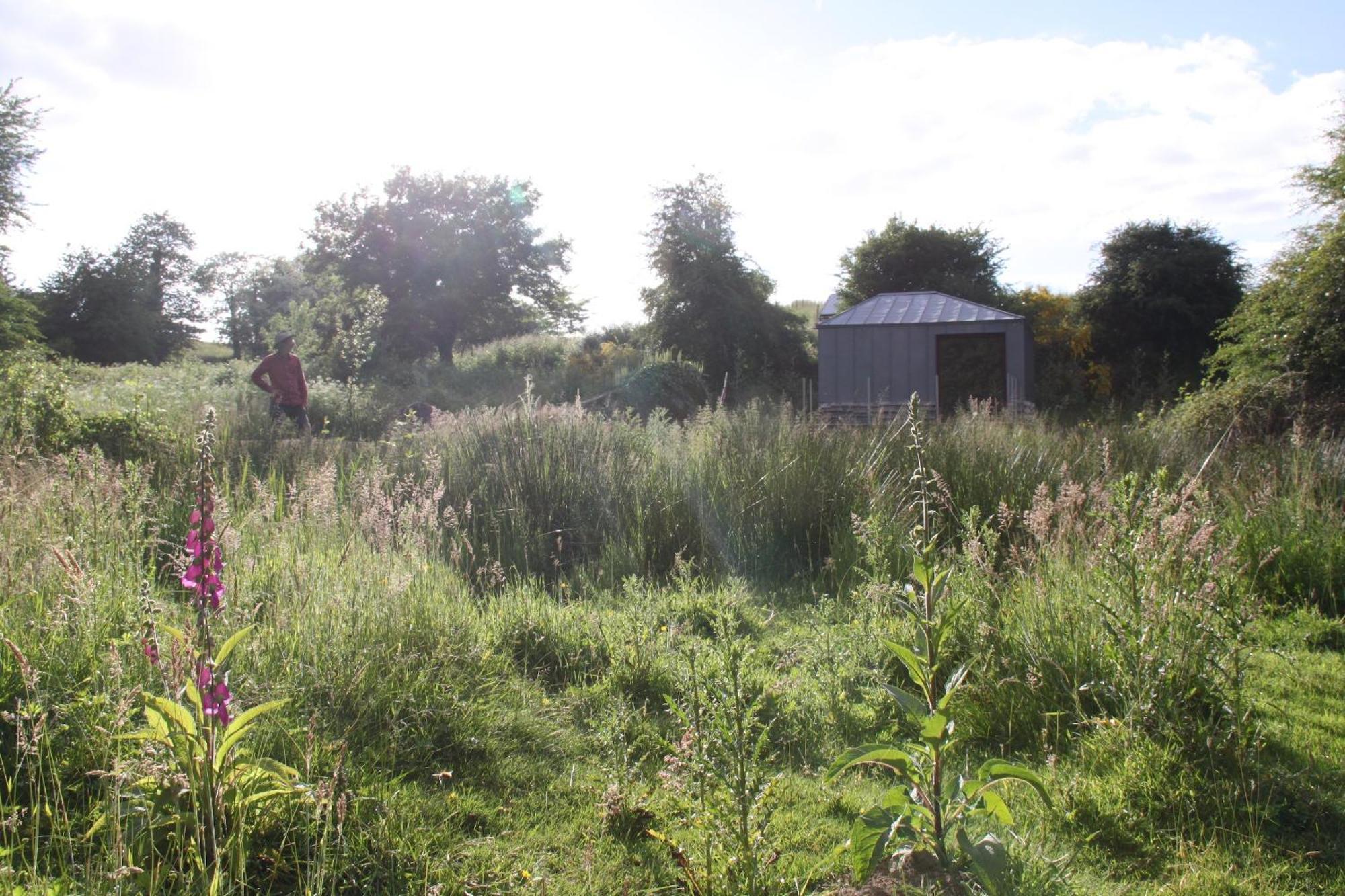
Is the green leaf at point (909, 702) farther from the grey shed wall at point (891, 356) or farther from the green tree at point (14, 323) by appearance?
the green tree at point (14, 323)

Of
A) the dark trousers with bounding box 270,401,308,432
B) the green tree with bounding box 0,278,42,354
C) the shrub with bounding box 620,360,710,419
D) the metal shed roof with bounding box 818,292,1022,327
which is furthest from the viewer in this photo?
the green tree with bounding box 0,278,42,354

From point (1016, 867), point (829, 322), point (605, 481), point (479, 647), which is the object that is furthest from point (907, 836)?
point (829, 322)

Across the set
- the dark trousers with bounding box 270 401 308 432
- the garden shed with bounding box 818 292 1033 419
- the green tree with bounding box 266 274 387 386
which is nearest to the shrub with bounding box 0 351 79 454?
the dark trousers with bounding box 270 401 308 432

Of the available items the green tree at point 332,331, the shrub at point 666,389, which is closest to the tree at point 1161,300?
the shrub at point 666,389

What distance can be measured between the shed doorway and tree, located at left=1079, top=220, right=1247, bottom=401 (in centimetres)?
306

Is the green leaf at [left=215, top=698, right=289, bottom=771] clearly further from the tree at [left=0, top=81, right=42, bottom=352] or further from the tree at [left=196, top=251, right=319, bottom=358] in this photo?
the tree at [left=196, top=251, right=319, bottom=358]

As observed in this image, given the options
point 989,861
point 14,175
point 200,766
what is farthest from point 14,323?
point 989,861

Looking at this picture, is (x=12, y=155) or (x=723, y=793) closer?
(x=723, y=793)

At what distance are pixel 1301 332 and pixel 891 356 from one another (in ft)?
26.6

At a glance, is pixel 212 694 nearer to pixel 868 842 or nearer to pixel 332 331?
pixel 868 842

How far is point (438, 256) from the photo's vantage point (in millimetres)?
25703

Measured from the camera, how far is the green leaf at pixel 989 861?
1.70 meters

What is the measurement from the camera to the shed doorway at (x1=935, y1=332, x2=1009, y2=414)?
17.3m

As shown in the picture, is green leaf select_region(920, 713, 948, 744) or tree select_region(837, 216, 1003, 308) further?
tree select_region(837, 216, 1003, 308)
